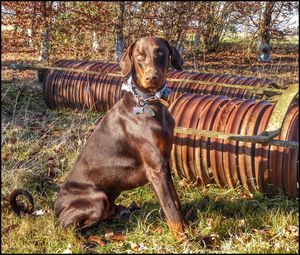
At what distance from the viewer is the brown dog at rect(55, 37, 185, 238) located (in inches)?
122

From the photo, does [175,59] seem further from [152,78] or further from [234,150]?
[234,150]

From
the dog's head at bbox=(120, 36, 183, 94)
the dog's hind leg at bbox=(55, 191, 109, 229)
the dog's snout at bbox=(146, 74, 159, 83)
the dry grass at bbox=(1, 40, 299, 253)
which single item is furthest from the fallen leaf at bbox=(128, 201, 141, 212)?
the dog's snout at bbox=(146, 74, 159, 83)

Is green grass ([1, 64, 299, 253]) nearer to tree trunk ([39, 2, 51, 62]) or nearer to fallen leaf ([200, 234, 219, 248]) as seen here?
fallen leaf ([200, 234, 219, 248])

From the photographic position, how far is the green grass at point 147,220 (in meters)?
2.95

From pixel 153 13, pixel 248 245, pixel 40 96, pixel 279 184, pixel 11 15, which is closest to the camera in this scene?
pixel 248 245

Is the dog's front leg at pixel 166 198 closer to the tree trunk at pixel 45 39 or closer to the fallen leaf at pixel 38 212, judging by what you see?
the fallen leaf at pixel 38 212

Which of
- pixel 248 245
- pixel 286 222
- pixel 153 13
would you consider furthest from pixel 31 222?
pixel 153 13

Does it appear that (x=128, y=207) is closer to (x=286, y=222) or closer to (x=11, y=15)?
(x=286, y=222)

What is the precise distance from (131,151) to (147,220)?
2.04ft

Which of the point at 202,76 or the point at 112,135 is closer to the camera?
the point at 112,135

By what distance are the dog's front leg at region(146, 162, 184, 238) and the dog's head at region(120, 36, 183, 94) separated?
0.63m

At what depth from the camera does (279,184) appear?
3727mm

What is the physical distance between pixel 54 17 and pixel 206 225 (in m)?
4.02

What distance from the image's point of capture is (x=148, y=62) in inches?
125
